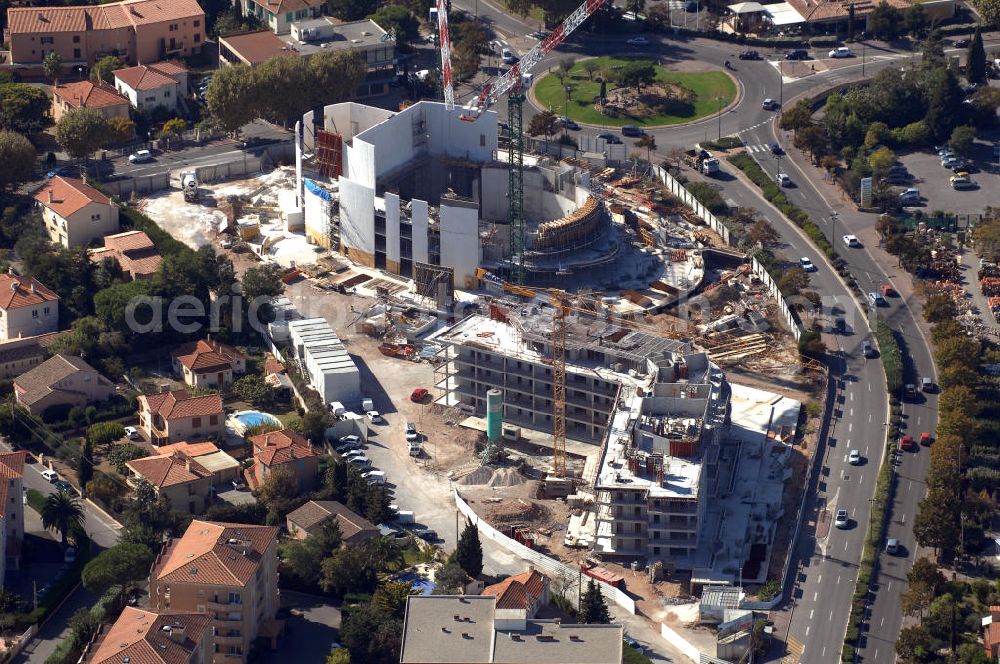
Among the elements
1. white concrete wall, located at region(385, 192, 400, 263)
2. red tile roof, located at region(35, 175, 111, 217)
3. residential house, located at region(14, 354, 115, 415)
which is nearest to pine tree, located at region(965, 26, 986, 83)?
white concrete wall, located at region(385, 192, 400, 263)

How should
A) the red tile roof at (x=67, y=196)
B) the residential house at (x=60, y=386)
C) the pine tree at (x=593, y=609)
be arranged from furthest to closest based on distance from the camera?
1. the red tile roof at (x=67, y=196)
2. the residential house at (x=60, y=386)
3. the pine tree at (x=593, y=609)

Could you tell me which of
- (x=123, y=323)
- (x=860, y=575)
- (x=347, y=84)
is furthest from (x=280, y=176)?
(x=860, y=575)

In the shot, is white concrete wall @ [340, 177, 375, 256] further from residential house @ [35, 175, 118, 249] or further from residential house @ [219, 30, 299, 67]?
residential house @ [219, 30, 299, 67]

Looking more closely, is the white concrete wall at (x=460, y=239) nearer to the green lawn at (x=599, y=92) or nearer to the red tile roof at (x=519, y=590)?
the green lawn at (x=599, y=92)

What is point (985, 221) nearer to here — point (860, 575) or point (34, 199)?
point (860, 575)

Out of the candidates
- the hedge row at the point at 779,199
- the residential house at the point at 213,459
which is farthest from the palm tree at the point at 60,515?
the hedge row at the point at 779,199

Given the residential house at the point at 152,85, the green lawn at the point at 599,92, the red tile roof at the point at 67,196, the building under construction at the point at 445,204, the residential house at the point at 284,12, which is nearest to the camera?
the building under construction at the point at 445,204

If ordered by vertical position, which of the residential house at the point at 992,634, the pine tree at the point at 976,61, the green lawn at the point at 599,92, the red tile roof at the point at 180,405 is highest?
the pine tree at the point at 976,61
